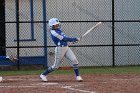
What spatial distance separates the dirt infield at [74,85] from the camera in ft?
37.4

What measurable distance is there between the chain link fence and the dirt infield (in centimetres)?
461

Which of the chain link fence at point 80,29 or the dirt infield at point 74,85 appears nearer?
the dirt infield at point 74,85

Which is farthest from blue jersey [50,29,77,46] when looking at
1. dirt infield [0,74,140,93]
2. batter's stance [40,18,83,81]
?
dirt infield [0,74,140,93]

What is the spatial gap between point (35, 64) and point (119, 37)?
3.65 metres

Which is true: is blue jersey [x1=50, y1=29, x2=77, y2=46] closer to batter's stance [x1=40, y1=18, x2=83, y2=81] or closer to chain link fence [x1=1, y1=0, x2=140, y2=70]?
batter's stance [x1=40, y1=18, x2=83, y2=81]

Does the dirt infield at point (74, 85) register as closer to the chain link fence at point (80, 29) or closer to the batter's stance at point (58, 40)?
the batter's stance at point (58, 40)

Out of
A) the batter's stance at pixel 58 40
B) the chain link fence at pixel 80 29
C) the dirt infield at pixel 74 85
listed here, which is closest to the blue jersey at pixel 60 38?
the batter's stance at pixel 58 40

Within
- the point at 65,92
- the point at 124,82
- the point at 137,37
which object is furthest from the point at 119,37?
the point at 65,92

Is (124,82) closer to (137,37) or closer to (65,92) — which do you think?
(65,92)

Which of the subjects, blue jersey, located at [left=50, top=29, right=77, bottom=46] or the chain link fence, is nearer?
blue jersey, located at [left=50, top=29, right=77, bottom=46]

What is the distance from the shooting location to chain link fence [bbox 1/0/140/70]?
19219mm

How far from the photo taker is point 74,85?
12.5m

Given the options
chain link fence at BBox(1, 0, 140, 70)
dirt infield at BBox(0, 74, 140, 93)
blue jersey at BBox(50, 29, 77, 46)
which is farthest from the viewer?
chain link fence at BBox(1, 0, 140, 70)

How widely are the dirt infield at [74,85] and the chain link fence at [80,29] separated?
15.1 ft
